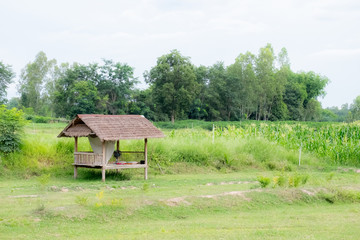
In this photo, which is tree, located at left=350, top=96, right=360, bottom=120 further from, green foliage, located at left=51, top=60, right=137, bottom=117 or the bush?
the bush

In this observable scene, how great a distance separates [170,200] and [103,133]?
20.2ft

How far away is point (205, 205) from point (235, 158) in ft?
37.2

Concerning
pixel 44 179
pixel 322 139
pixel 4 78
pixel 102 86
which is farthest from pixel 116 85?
pixel 44 179

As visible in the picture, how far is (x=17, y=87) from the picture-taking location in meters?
67.5

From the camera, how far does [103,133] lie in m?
16.5

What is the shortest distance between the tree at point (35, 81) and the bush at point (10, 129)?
161ft

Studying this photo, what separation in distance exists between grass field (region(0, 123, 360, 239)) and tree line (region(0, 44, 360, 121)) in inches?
1131

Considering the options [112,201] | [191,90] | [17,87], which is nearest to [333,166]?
[112,201]

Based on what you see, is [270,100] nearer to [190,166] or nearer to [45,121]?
[45,121]

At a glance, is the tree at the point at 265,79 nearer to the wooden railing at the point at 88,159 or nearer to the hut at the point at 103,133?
the hut at the point at 103,133

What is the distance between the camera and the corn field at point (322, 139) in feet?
79.0

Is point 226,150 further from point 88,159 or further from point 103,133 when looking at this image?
point 103,133

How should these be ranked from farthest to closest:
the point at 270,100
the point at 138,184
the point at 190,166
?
the point at 270,100, the point at 190,166, the point at 138,184

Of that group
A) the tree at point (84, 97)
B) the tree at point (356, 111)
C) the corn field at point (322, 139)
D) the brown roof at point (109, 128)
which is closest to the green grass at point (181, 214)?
the brown roof at point (109, 128)
